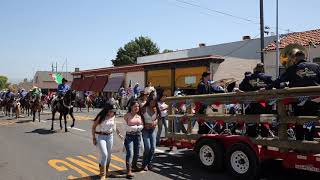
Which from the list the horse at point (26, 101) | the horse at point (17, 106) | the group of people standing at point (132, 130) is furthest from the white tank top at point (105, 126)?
the horse at point (17, 106)

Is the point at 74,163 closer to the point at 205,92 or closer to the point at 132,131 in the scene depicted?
the point at 132,131

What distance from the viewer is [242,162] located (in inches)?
320

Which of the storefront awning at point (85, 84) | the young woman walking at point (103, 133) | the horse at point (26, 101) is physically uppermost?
the storefront awning at point (85, 84)

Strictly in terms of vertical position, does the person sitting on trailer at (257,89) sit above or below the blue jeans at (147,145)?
above

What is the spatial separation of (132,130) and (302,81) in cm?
358

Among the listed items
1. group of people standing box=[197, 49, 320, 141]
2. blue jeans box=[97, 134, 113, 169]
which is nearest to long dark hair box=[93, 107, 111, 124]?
blue jeans box=[97, 134, 113, 169]

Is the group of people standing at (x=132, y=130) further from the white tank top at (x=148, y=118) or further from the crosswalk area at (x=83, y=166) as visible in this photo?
the crosswalk area at (x=83, y=166)

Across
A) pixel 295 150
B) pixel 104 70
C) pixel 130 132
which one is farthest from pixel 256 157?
pixel 104 70

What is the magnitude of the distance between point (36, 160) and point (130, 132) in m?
3.46

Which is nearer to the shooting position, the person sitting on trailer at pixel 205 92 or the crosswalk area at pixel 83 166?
the crosswalk area at pixel 83 166

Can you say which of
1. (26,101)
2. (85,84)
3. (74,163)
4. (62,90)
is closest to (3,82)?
(85,84)

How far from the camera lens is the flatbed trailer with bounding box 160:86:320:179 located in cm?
711

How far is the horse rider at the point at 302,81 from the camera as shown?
289 inches

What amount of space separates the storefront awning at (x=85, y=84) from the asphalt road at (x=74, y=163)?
3536 cm
